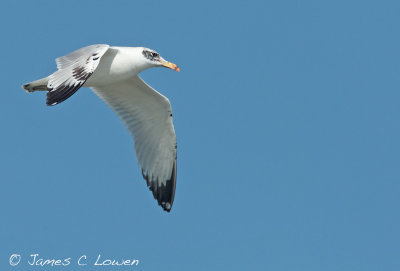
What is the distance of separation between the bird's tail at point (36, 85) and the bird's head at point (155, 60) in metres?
1.71

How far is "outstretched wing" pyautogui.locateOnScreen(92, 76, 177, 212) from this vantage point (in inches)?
465

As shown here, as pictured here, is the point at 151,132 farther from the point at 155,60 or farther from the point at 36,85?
the point at 36,85

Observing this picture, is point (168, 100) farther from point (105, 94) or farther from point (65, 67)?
point (65, 67)

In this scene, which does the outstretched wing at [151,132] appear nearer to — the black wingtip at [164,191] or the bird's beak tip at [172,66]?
the black wingtip at [164,191]

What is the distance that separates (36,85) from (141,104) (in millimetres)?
1773

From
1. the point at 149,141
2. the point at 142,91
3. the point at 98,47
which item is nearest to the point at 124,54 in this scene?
the point at 98,47

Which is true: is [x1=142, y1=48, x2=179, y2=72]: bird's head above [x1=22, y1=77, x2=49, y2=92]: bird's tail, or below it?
above

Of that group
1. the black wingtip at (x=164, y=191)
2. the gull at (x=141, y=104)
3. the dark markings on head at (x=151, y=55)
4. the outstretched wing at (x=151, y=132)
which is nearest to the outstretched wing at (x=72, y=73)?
the gull at (x=141, y=104)

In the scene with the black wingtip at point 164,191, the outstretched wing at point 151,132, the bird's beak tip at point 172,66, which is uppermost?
the bird's beak tip at point 172,66

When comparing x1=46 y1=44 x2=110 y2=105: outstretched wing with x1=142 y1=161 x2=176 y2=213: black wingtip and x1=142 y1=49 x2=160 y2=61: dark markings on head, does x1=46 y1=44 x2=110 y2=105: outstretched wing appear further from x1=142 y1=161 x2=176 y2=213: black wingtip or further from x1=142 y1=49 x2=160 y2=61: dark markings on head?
x1=142 y1=161 x2=176 y2=213: black wingtip

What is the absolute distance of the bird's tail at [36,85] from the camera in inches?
440

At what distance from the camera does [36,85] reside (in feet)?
37.0

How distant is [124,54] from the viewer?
10578 millimetres

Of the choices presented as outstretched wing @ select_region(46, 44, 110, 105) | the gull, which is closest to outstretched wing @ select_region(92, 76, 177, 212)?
the gull
